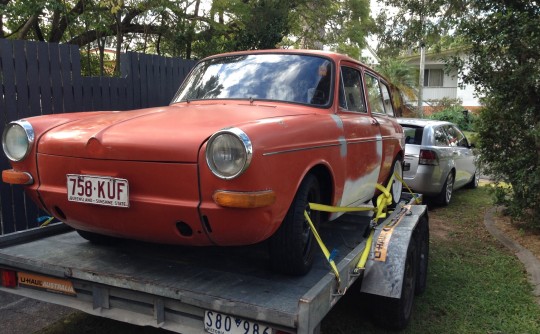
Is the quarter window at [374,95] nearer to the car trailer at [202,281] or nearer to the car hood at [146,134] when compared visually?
the car trailer at [202,281]

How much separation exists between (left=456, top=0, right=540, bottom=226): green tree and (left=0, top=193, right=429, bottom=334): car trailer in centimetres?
334

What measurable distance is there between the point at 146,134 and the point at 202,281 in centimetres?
88

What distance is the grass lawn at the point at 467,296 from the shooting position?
383 centimetres

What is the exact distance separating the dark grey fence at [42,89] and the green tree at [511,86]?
4.64 meters

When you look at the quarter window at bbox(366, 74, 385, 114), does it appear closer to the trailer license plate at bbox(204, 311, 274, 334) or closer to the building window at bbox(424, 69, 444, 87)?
the trailer license plate at bbox(204, 311, 274, 334)

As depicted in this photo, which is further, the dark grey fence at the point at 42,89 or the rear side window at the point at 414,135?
the rear side window at the point at 414,135

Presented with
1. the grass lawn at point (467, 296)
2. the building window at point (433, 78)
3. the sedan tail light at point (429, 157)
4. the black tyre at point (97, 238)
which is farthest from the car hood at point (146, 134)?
the building window at point (433, 78)

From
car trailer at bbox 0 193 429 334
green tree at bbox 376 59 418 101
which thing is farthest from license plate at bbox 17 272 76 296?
green tree at bbox 376 59 418 101

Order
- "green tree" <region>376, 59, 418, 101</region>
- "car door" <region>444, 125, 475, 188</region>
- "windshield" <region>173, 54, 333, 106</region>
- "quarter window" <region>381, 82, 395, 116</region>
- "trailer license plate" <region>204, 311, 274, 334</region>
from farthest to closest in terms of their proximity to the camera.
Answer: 1. "green tree" <region>376, 59, 418, 101</region>
2. "car door" <region>444, 125, 475, 188</region>
3. "quarter window" <region>381, 82, 395, 116</region>
4. "windshield" <region>173, 54, 333, 106</region>
5. "trailer license plate" <region>204, 311, 274, 334</region>

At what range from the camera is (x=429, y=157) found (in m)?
7.75

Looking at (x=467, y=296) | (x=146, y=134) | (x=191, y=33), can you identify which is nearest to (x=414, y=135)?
(x=467, y=296)

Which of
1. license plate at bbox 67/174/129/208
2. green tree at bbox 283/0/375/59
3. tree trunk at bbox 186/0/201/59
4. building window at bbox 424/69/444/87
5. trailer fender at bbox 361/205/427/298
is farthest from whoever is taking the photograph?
building window at bbox 424/69/444/87

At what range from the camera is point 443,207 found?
854cm

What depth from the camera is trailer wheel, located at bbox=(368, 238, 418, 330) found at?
11.3 ft
